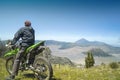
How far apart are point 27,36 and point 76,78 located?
3981 mm

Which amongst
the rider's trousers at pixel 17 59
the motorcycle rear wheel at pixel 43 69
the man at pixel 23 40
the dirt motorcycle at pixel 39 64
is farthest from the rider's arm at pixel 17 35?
the motorcycle rear wheel at pixel 43 69

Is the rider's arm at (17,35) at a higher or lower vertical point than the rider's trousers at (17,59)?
higher

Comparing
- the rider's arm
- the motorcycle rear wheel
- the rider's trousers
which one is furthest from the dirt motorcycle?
the rider's arm

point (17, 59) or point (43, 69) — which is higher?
point (17, 59)

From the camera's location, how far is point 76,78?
12.8 meters

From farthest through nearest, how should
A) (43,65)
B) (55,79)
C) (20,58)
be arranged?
1. (55,79)
2. (20,58)
3. (43,65)

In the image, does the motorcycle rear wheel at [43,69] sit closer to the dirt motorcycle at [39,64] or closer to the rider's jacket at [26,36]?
the dirt motorcycle at [39,64]

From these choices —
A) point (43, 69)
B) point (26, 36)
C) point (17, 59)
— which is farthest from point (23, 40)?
point (43, 69)

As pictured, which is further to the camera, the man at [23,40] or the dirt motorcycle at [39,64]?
the man at [23,40]

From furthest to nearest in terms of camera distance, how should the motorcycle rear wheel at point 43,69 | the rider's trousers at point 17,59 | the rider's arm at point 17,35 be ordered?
the rider's arm at point 17,35, the rider's trousers at point 17,59, the motorcycle rear wheel at point 43,69

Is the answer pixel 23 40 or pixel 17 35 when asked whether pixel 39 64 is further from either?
pixel 17 35

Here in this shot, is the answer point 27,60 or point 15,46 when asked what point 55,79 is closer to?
point 27,60

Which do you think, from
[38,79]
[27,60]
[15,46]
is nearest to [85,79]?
[38,79]

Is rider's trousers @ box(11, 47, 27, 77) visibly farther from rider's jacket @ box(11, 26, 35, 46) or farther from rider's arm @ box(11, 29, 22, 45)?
rider's arm @ box(11, 29, 22, 45)
